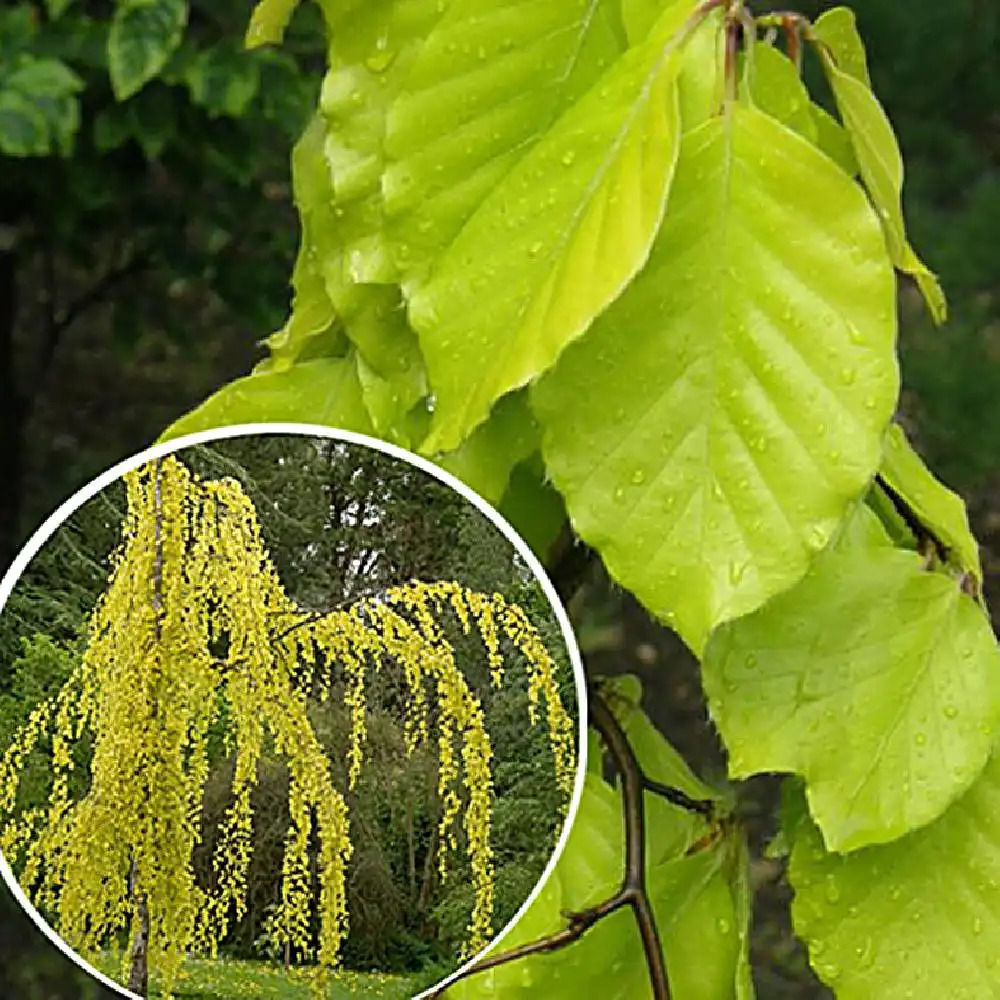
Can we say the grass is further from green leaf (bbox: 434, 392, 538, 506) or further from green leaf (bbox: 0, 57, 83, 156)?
green leaf (bbox: 0, 57, 83, 156)

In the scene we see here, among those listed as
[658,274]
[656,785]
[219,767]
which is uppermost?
[658,274]

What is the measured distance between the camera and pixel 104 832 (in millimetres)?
562

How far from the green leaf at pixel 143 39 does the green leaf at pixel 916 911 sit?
135 cm

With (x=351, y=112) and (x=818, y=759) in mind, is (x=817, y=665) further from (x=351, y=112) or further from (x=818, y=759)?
(x=351, y=112)

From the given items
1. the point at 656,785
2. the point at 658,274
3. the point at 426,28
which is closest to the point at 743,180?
the point at 658,274

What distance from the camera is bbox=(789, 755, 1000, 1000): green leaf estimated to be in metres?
0.60

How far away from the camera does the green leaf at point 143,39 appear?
5.82 feet

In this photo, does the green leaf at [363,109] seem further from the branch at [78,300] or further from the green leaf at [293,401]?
the branch at [78,300]

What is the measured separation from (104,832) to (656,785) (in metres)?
0.21

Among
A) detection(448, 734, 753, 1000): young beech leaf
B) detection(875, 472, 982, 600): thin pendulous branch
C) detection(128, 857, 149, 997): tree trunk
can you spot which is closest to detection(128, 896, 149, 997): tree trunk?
detection(128, 857, 149, 997): tree trunk

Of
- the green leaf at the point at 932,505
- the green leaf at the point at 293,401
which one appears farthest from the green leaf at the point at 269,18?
the green leaf at the point at 932,505

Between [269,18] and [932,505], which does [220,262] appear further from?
[932,505]

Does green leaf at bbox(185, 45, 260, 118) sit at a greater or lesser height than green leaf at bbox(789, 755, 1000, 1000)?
lesser

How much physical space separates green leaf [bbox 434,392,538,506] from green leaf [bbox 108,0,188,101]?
4.18 feet
